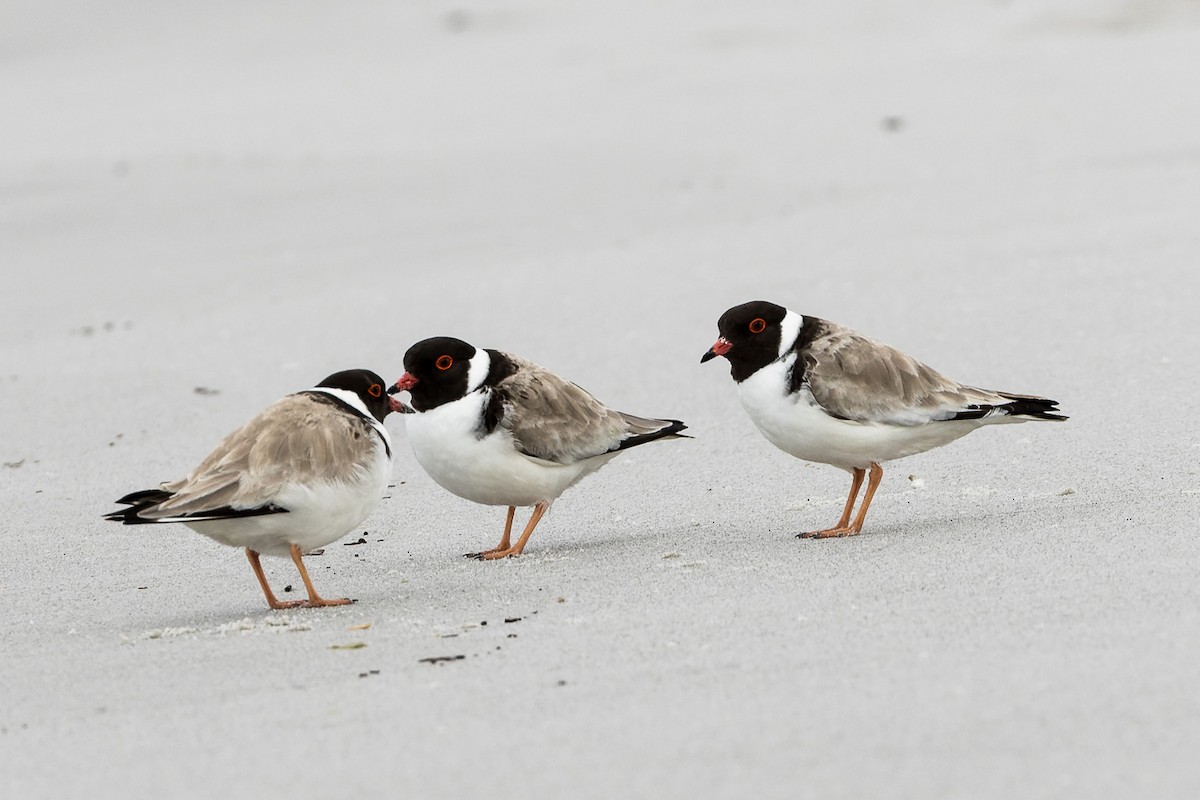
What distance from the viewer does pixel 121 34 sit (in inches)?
774

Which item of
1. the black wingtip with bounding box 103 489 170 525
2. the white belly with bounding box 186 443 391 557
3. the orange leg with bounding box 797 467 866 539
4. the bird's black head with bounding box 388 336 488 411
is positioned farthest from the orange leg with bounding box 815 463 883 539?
the black wingtip with bounding box 103 489 170 525

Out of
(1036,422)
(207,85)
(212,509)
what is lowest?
(1036,422)

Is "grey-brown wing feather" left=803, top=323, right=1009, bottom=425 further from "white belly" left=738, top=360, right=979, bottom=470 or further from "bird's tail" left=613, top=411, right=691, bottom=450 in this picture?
"bird's tail" left=613, top=411, right=691, bottom=450

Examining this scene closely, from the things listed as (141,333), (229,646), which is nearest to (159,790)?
(229,646)

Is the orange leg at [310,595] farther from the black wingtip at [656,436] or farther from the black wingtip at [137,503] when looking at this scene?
the black wingtip at [656,436]

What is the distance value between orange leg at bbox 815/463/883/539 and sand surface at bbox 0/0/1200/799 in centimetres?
10

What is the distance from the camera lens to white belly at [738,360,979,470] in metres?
6.30

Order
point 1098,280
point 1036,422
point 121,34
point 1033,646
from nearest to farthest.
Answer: point 1033,646 → point 1036,422 → point 1098,280 → point 121,34

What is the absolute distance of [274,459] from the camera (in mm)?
5496

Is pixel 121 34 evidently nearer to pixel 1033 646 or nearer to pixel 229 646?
pixel 229 646

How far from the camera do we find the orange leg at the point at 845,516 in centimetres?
601

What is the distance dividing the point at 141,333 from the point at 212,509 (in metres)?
4.97

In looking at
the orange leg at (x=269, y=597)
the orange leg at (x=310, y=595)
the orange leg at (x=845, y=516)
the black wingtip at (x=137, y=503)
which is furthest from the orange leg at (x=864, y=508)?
the black wingtip at (x=137, y=503)

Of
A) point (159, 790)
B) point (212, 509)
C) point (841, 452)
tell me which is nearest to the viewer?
point (159, 790)
